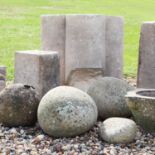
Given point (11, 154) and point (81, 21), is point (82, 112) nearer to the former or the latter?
point (11, 154)

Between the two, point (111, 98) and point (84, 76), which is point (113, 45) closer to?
point (84, 76)

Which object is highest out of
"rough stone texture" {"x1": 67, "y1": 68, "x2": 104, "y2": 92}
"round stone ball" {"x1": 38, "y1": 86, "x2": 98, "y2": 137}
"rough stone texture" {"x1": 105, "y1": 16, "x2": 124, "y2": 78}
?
"rough stone texture" {"x1": 105, "y1": 16, "x2": 124, "y2": 78}

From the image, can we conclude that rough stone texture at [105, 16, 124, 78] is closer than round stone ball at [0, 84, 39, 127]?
No

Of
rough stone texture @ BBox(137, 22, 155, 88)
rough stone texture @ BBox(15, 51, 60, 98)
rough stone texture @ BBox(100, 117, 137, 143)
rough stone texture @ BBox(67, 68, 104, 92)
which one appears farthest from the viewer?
rough stone texture @ BBox(67, 68, 104, 92)

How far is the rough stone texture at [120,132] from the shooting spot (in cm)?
576

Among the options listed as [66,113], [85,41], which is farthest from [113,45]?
[66,113]

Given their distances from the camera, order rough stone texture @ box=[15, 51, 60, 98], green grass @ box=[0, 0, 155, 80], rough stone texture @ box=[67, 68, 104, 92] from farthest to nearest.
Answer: green grass @ box=[0, 0, 155, 80]
rough stone texture @ box=[67, 68, 104, 92]
rough stone texture @ box=[15, 51, 60, 98]

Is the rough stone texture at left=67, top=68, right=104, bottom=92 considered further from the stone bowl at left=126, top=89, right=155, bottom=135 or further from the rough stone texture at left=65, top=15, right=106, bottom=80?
the stone bowl at left=126, top=89, right=155, bottom=135

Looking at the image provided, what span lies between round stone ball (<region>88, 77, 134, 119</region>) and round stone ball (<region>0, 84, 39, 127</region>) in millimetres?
826

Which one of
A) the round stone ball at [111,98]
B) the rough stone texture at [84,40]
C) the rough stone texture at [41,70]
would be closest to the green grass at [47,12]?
the rough stone texture at [84,40]

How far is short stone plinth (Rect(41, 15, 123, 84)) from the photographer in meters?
7.75

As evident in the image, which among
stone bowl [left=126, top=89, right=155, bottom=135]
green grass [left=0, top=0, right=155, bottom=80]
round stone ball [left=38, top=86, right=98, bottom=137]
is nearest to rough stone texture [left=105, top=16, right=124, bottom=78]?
stone bowl [left=126, top=89, right=155, bottom=135]

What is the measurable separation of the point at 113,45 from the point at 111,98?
5.81 feet

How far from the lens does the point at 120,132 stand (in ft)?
18.9
